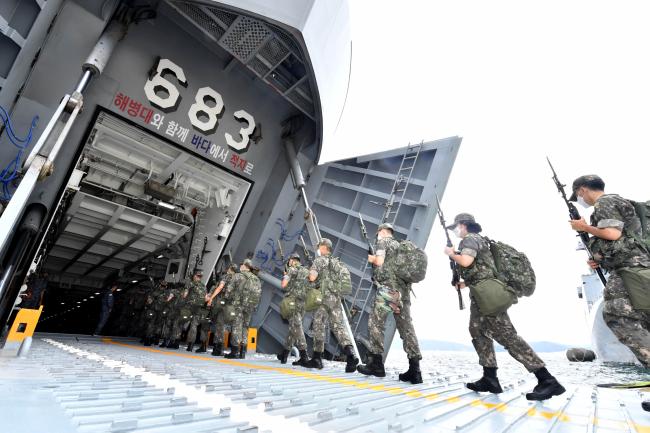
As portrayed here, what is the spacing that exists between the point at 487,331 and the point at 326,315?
2.27 m

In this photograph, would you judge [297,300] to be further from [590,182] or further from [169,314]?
[169,314]

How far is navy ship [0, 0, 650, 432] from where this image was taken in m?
1.71

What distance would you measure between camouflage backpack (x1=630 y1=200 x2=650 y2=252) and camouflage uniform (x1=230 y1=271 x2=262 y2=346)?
4695mm

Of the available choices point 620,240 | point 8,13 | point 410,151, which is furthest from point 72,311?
point 620,240

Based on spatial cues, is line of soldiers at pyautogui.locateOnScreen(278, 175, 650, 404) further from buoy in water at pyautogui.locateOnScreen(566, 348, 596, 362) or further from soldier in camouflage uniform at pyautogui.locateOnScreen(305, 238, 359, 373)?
buoy in water at pyautogui.locateOnScreen(566, 348, 596, 362)

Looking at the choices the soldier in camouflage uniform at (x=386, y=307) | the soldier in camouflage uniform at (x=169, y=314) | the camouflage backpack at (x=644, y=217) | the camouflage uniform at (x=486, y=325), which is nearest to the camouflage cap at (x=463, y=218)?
the camouflage uniform at (x=486, y=325)

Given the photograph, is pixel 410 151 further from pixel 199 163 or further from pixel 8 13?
pixel 8 13

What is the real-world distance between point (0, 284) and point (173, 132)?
3247 mm

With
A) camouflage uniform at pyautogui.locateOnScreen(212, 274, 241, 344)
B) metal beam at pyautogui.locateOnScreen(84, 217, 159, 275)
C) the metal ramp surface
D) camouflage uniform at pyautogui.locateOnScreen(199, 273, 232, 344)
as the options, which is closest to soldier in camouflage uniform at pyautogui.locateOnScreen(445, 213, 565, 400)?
the metal ramp surface

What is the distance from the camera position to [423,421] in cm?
166

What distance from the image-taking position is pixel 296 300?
5.06 m

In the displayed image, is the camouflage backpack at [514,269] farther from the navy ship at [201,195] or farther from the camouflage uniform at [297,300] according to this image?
the camouflage uniform at [297,300]

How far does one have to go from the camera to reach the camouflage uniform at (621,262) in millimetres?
2186

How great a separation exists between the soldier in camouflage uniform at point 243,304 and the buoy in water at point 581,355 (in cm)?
1688
